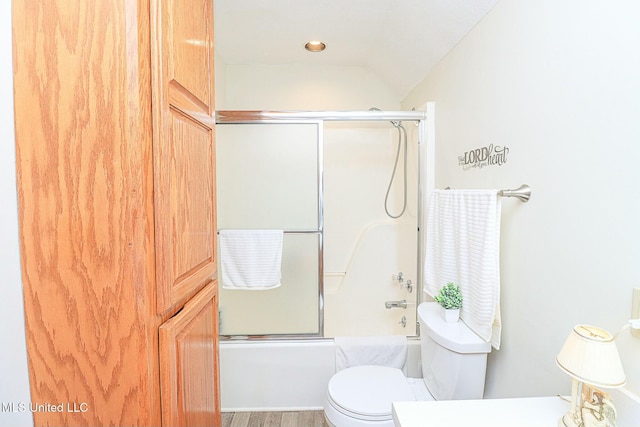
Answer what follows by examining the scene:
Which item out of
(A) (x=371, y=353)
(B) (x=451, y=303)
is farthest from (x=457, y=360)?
(A) (x=371, y=353)

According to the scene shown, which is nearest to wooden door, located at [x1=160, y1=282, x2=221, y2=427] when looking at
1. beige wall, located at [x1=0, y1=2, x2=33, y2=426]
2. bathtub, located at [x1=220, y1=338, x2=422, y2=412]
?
beige wall, located at [x1=0, y1=2, x2=33, y2=426]

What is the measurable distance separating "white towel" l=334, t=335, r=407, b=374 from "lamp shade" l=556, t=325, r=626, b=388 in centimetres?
134

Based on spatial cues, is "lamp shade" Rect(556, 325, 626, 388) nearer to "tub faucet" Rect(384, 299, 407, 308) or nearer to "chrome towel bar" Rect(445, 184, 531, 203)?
"chrome towel bar" Rect(445, 184, 531, 203)

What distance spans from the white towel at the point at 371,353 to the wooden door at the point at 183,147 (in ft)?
3.85

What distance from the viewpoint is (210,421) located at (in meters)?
1.12

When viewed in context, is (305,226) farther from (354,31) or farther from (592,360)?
(592,360)

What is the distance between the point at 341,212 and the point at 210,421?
198 centimetres

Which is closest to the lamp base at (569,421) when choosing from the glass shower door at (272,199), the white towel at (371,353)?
the white towel at (371,353)

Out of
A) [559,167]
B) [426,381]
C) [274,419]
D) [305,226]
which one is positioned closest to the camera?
[559,167]

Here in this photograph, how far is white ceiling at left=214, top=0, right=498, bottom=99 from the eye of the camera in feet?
5.24

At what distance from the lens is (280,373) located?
1.97m

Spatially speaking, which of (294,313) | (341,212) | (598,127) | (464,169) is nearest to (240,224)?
(294,313)

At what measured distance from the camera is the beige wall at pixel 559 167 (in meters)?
0.77

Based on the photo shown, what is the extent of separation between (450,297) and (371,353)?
0.81 m
